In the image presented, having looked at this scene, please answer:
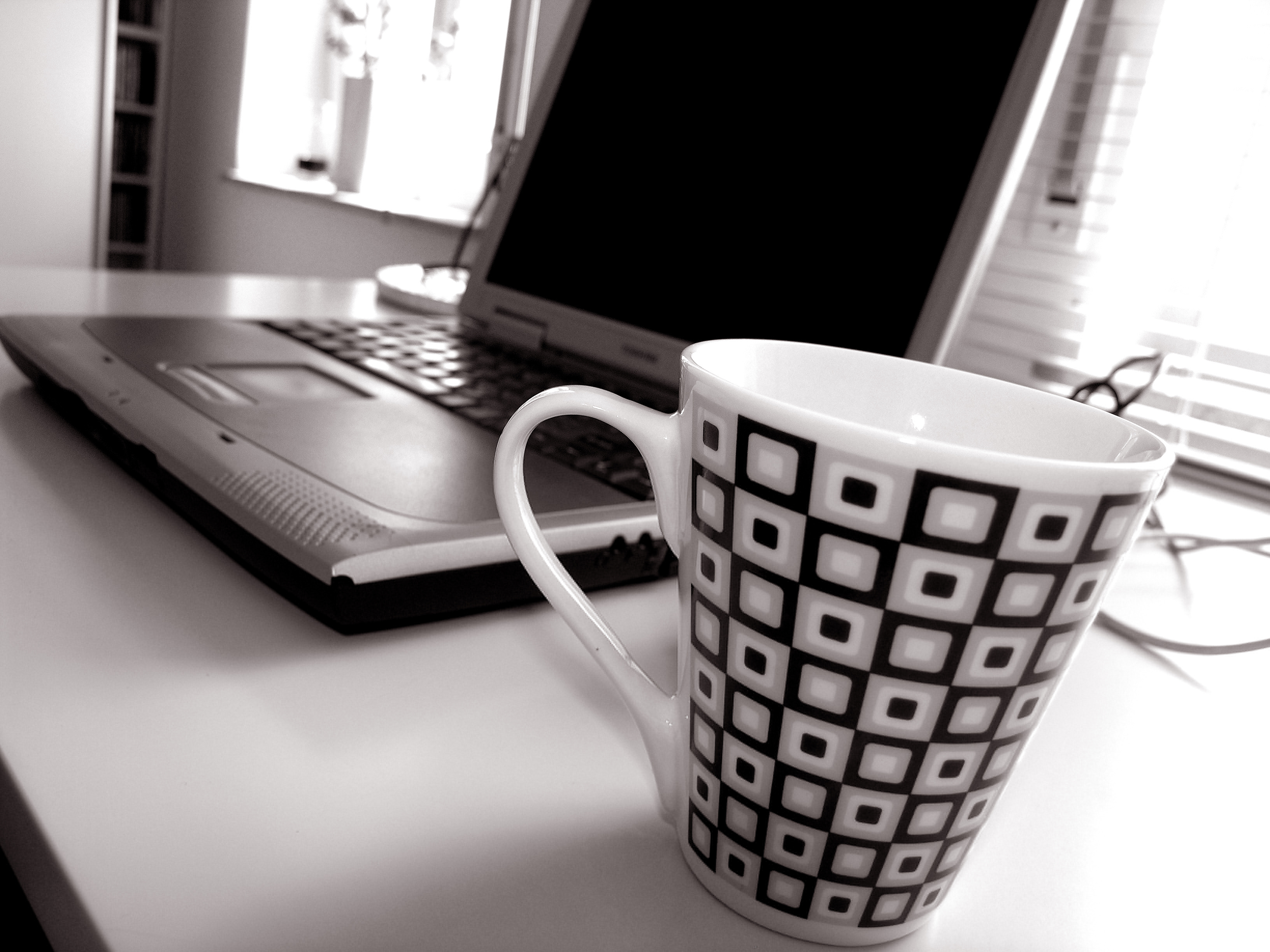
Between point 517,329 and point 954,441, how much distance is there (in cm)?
51

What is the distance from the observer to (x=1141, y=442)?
0.23m

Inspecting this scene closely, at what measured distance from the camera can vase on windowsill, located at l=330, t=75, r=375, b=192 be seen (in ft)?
8.54

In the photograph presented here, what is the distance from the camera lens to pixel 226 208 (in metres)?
3.06

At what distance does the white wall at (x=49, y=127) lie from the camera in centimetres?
274

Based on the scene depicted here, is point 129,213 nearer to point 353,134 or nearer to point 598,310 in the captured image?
point 353,134

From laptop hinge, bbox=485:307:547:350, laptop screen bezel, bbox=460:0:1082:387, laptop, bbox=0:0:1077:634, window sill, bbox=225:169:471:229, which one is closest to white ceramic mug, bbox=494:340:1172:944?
laptop, bbox=0:0:1077:634

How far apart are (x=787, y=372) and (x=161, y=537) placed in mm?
261

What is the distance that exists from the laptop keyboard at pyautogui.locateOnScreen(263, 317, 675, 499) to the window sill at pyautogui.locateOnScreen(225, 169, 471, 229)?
4.29 feet

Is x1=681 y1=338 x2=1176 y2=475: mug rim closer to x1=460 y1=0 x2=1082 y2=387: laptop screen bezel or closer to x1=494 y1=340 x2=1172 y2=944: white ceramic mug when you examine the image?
x1=494 y1=340 x2=1172 y2=944: white ceramic mug

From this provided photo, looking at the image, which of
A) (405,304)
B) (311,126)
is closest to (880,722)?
(405,304)

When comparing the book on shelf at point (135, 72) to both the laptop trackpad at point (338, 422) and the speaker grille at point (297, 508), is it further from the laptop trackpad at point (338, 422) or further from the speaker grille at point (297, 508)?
the speaker grille at point (297, 508)

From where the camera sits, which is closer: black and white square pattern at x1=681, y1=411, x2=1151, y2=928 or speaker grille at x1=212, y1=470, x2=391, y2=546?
black and white square pattern at x1=681, y1=411, x2=1151, y2=928

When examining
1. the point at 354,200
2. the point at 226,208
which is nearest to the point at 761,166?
the point at 354,200

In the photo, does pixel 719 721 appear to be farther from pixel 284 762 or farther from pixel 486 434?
pixel 486 434
